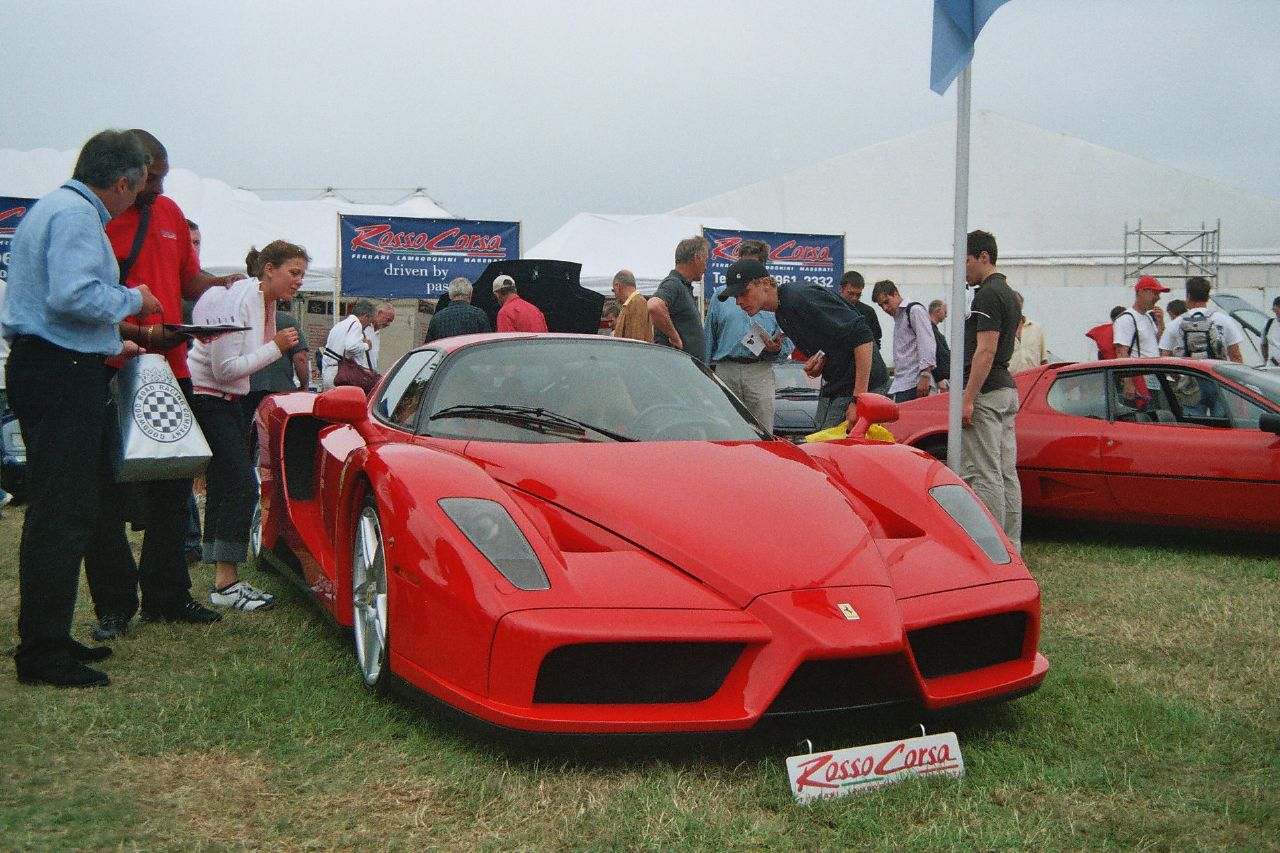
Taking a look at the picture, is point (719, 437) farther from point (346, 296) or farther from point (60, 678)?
point (346, 296)

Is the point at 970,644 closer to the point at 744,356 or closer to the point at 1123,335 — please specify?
the point at 744,356

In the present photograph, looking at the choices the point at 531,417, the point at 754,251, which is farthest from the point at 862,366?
the point at 531,417

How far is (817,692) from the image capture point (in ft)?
9.02

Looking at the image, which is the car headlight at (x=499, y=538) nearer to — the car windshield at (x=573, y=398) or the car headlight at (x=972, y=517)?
the car windshield at (x=573, y=398)

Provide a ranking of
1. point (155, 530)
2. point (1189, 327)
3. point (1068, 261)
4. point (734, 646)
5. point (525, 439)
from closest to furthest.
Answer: point (734, 646)
point (525, 439)
point (155, 530)
point (1189, 327)
point (1068, 261)

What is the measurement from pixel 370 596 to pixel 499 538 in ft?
2.44

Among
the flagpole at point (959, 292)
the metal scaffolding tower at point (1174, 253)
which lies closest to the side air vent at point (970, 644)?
the flagpole at point (959, 292)

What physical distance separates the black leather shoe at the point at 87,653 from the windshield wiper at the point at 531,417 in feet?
4.58

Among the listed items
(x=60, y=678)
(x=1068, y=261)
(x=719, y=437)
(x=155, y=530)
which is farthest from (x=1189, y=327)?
(x=1068, y=261)

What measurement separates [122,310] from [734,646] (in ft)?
7.71

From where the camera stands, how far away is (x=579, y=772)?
2.74 meters

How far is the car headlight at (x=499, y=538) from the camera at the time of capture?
275 centimetres

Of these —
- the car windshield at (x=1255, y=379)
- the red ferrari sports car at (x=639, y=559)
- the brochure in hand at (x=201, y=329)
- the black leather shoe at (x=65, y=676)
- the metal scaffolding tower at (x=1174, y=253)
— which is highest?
the metal scaffolding tower at (x=1174, y=253)

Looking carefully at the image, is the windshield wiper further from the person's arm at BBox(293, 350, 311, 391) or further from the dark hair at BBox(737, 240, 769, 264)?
the person's arm at BBox(293, 350, 311, 391)
